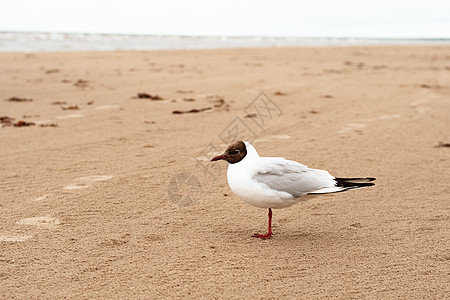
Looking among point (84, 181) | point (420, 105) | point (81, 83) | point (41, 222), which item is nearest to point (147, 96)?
point (81, 83)

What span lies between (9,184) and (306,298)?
2760 millimetres

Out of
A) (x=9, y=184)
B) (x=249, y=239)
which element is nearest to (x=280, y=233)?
(x=249, y=239)

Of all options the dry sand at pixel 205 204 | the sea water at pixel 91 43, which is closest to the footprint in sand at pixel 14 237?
the dry sand at pixel 205 204

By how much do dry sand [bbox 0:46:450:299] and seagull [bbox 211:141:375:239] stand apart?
0.95 feet

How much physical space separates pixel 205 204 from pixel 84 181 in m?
1.12

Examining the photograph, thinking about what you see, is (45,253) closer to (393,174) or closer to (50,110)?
(393,174)

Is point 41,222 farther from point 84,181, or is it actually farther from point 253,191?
point 253,191

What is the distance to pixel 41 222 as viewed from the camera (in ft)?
11.1

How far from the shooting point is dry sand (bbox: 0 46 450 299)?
8.77ft

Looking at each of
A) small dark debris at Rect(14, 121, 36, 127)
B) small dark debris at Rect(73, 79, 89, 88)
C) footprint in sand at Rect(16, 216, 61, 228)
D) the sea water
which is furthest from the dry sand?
the sea water

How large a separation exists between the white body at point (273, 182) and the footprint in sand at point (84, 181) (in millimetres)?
1482

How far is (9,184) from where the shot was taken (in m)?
4.10

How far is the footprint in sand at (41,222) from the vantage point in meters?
3.33

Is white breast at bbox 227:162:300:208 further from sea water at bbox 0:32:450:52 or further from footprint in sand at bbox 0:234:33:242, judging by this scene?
sea water at bbox 0:32:450:52
